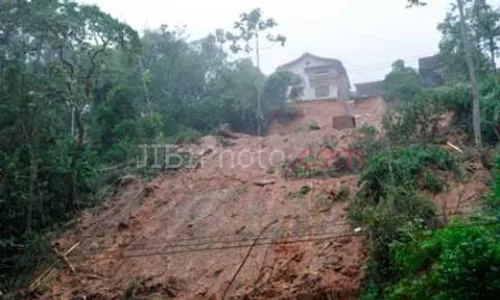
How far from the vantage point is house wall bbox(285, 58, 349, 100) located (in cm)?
3200

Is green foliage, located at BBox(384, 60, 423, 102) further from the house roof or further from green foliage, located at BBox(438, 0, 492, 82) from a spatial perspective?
the house roof

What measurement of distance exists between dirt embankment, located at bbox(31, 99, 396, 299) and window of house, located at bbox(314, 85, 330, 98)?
46.6 feet

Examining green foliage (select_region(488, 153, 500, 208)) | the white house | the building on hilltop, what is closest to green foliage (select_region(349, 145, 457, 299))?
green foliage (select_region(488, 153, 500, 208))

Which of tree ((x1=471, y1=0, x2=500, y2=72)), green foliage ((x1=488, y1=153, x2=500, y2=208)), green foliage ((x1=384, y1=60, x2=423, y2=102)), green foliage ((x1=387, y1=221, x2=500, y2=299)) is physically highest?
tree ((x1=471, y1=0, x2=500, y2=72))

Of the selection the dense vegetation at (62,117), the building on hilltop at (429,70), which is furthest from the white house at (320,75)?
the dense vegetation at (62,117)

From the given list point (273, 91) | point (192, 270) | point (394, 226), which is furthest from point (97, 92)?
point (394, 226)

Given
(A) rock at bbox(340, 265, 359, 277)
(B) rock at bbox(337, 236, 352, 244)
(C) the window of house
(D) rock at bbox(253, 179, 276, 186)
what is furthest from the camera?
(C) the window of house

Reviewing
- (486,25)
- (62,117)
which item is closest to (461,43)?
(486,25)

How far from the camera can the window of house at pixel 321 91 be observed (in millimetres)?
32366

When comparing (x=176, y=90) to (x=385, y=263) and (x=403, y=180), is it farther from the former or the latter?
(x=385, y=263)

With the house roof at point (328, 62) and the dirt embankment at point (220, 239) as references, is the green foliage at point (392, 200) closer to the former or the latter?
the dirt embankment at point (220, 239)

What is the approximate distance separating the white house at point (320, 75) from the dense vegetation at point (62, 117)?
978 cm

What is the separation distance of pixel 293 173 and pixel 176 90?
10960mm

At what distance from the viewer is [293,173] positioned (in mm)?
16062
